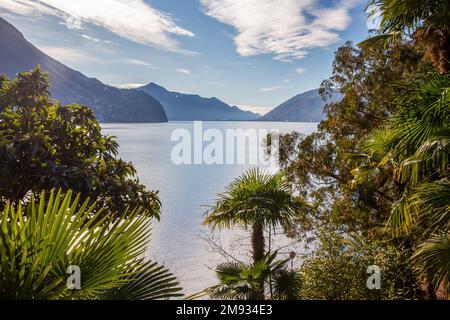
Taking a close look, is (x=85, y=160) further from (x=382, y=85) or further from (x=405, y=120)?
(x=382, y=85)

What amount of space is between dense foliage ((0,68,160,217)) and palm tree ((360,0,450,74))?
5.25m

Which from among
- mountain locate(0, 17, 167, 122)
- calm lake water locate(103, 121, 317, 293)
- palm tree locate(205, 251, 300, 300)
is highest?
mountain locate(0, 17, 167, 122)

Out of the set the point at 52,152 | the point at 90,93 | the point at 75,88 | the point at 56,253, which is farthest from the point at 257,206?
the point at 90,93

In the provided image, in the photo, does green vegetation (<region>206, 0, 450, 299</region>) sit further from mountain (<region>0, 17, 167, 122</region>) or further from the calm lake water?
mountain (<region>0, 17, 167, 122</region>)

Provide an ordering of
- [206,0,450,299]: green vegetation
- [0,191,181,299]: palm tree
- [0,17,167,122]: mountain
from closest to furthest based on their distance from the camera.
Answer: [0,191,181,299]: palm tree, [206,0,450,299]: green vegetation, [0,17,167,122]: mountain

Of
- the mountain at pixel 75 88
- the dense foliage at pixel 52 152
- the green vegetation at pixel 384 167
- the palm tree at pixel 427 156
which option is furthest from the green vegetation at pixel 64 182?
the palm tree at pixel 427 156

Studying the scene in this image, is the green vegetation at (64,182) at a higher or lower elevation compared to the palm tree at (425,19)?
lower

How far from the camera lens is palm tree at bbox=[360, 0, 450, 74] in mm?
4477

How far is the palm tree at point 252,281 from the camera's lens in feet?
13.6

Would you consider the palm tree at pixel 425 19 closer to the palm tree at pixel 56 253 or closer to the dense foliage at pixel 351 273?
the dense foliage at pixel 351 273

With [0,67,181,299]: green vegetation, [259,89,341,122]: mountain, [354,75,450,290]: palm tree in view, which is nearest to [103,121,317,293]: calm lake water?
[0,67,181,299]: green vegetation

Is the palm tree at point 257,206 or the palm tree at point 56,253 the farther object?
the palm tree at point 257,206

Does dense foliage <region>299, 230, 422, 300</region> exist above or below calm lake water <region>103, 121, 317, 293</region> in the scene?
above

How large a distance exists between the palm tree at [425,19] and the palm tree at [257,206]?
9.57ft
